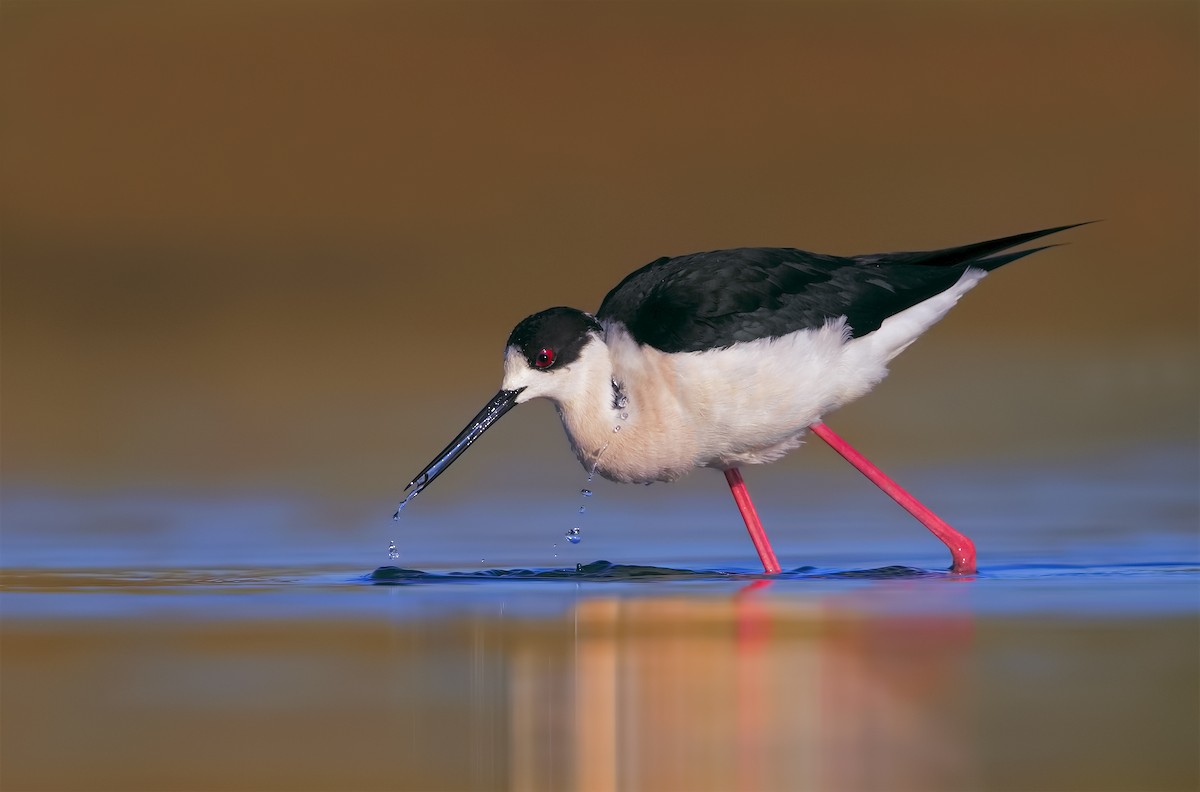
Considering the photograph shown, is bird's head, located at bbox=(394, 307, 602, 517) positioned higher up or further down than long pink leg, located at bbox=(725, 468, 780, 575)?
higher up

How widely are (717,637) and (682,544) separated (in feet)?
9.61

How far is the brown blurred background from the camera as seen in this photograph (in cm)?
1274

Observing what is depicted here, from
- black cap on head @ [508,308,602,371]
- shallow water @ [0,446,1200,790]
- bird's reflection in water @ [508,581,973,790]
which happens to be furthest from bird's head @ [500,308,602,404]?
bird's reflection in water @ [508,581,973,790]

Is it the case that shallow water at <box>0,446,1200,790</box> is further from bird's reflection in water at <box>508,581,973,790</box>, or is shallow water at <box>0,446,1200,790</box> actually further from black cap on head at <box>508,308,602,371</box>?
black cap on head at <box>508,308,602,371</box>

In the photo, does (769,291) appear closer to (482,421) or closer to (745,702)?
(482,421)

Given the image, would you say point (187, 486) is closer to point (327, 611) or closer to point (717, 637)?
point (327, 611)

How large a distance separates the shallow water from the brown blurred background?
13.9 ft

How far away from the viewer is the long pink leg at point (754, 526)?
703cm

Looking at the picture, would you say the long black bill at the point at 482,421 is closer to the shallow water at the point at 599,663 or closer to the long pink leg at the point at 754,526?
the shallow water at the point at 599,663

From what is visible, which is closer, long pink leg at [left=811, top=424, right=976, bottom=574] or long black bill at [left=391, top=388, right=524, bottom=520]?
long pink leg at [left=811, top=424, right=976, bottom=574]

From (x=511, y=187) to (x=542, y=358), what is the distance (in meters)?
8.81


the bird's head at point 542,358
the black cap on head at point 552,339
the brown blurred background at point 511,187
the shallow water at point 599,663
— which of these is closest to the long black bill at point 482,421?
the bird's head at point 542,358

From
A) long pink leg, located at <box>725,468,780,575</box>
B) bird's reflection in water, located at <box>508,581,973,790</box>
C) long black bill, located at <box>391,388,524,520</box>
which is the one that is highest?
long black bill, located at <box>391,388,524,520</box>

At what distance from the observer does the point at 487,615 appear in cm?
558
